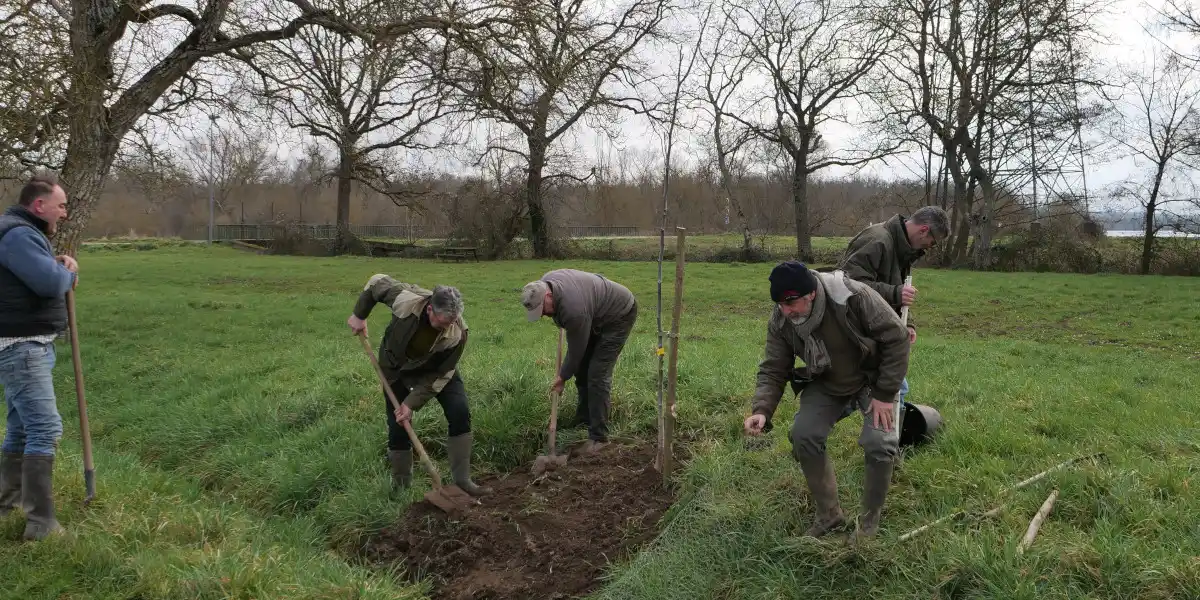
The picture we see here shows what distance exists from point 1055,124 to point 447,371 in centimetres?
2353

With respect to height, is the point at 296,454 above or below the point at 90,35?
below

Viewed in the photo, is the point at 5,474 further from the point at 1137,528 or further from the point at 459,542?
the point at 1137,528

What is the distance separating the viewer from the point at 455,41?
9859mm

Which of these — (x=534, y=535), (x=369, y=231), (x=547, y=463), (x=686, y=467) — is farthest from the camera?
(x=369, y=231)

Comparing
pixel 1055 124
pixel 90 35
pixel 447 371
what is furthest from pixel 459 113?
pixel 1055 124

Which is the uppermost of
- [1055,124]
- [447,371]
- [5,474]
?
[1055,124]

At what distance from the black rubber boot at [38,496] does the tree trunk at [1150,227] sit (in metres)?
27.6

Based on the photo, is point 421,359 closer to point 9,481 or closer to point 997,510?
point 9,481

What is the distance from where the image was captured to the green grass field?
3570 mm

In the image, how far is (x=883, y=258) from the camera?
14.8 ft

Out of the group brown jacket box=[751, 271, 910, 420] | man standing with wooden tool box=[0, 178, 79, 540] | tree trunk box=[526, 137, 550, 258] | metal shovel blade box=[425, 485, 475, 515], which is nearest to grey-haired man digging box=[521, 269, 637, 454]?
metal shovel blade box=[425, 485, 475, 515]

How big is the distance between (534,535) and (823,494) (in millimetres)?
1935

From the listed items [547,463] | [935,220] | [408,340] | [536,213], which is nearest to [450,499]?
[547,463]

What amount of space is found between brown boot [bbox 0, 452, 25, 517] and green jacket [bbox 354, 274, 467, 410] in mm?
2117
